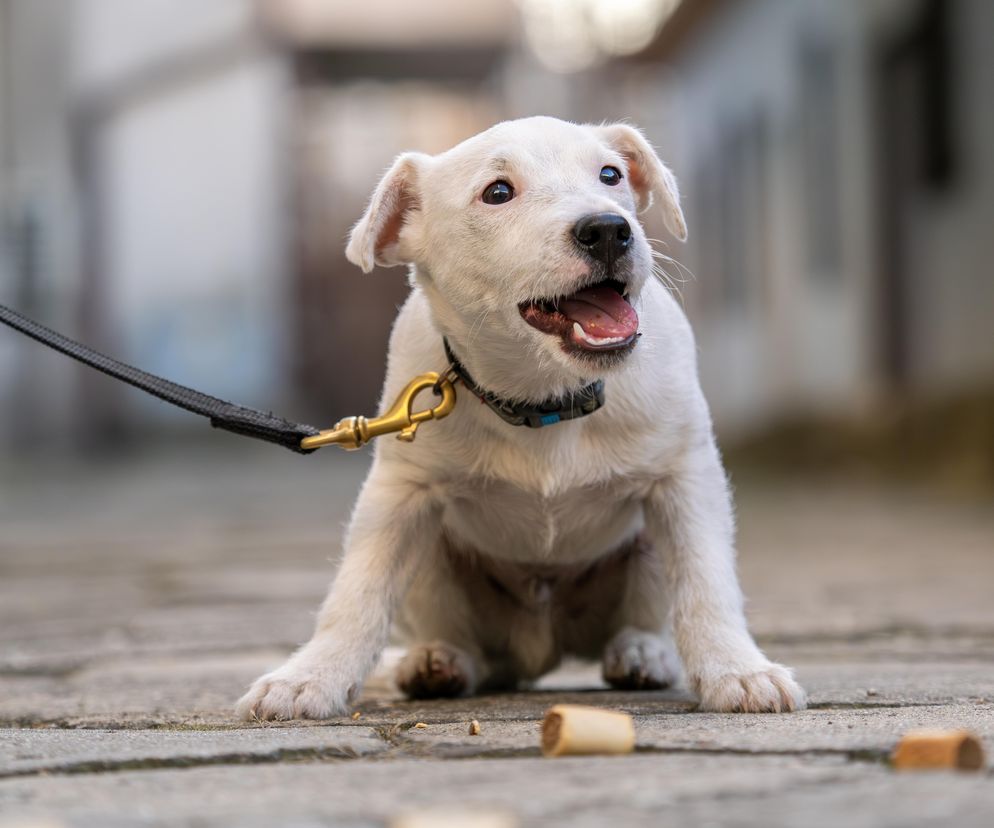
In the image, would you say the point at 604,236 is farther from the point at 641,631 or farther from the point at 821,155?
the point at 821,155

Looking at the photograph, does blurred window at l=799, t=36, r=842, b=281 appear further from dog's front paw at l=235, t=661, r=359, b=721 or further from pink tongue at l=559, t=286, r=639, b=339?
dog's front paw at l=235, t=661, r=359, b=721

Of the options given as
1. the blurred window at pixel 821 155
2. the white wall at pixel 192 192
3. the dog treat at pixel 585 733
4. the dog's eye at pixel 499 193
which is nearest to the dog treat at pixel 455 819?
the dog treat at pixel 585 733

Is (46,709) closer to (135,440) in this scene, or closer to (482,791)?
(482,791)

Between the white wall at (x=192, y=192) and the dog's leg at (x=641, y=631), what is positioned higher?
the white wall at (x=192, y=192)

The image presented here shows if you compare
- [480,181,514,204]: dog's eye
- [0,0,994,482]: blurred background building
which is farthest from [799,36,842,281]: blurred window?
[480,181,514,204]: dog's eye

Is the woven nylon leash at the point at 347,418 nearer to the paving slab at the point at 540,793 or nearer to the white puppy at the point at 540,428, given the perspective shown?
the white puppy at the point at 540,428

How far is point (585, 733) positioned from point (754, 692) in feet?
A: 2.06

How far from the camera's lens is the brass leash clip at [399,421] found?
286 centimetres

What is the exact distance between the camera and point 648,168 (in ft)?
10.5

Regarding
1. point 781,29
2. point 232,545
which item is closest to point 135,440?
point 781,29

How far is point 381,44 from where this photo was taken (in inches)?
862

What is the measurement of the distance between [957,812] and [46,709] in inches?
73.3

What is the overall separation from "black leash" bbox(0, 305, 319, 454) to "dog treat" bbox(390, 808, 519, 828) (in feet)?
4.08

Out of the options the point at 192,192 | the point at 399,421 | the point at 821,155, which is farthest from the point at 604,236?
the point at 192,192
